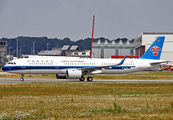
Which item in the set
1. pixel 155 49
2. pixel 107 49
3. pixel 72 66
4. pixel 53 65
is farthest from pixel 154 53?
pixel 107 49

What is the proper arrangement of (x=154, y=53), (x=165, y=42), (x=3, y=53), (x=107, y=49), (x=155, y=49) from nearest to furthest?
(x=154, y=53) < (x=155, y=49) < (x=165, y=42) < (x=3, y=53) < (x=107, y=49)

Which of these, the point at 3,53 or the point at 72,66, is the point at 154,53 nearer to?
the point at 72,66

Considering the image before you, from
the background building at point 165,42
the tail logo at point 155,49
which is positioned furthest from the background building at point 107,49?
the tail logo at point 155,49

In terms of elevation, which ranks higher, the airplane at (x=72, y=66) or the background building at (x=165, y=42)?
the background building at (x=165, y=42)

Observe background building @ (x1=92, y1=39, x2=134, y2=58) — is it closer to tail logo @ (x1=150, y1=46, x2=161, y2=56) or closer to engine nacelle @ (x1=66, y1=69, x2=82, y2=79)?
tail logo @ (x1=150, y1=46, x2=161, y2=56)

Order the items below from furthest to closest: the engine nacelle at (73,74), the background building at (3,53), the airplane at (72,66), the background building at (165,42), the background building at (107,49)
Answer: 1. the background building at (107,49)
2. the background building at (3,53)
3. the background building at (165,42)
4. the airplane at (72,66)
5. the engine nacelle at (73,74)

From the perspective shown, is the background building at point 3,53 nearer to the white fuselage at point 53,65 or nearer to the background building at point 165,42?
the background building at point 165,42

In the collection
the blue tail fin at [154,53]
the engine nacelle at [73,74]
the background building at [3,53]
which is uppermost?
the background building at [3,53]

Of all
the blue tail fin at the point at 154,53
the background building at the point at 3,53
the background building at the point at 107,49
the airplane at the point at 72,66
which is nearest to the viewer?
the airplane at the point at 72,66

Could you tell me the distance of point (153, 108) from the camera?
1689cm

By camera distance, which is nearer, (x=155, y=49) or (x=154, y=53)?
(x=154, y=53)

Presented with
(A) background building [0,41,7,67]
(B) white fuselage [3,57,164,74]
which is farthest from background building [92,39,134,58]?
(B) white fuselage [3,57,164,74]

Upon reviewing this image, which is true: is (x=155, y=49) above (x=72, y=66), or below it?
above

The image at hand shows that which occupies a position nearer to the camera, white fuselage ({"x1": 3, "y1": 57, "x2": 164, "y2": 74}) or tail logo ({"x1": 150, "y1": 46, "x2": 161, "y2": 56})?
white fuselage ({"x1": 3, "y1": 57, "x2": 164, "y2": 74})
